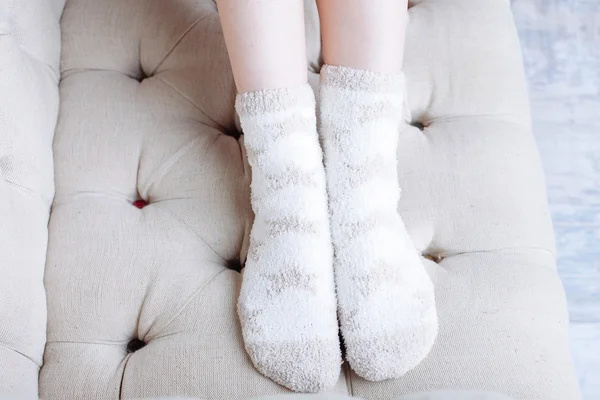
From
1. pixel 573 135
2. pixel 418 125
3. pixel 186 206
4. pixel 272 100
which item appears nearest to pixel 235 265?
pixel 186 206

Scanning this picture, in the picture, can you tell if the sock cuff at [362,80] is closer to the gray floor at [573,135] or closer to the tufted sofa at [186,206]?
the tufted sofa at [186,206]

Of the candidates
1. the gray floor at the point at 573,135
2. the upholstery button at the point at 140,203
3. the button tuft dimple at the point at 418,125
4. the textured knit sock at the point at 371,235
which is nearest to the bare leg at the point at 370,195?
the textured knit sock at the point at 371,235

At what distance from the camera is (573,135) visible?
1.02m

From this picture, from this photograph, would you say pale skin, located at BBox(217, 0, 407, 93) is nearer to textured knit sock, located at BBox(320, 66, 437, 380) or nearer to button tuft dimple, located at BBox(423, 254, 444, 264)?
textured knit sock, located at BBox(320, 66, 437, 380)

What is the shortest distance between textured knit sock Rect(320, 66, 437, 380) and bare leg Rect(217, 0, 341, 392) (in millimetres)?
17

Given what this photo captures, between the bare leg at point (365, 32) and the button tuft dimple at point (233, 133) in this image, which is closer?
the bare leg at point (365, 32)

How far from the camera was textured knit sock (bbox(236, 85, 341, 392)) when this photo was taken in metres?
0.57

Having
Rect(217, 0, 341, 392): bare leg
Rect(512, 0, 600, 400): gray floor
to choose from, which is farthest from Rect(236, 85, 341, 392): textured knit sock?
Rect(512, 0, 600, 400): gray floor

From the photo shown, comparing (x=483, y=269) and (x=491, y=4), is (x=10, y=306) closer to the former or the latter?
(x=483, y=269)

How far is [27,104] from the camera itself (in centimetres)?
67

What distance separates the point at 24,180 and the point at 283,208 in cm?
27

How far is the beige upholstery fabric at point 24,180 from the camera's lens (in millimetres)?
575

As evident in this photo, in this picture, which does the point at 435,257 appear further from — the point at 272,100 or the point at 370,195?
the point at 272,100

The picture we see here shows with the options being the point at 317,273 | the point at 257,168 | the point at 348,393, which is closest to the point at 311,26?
the point at 257,168
